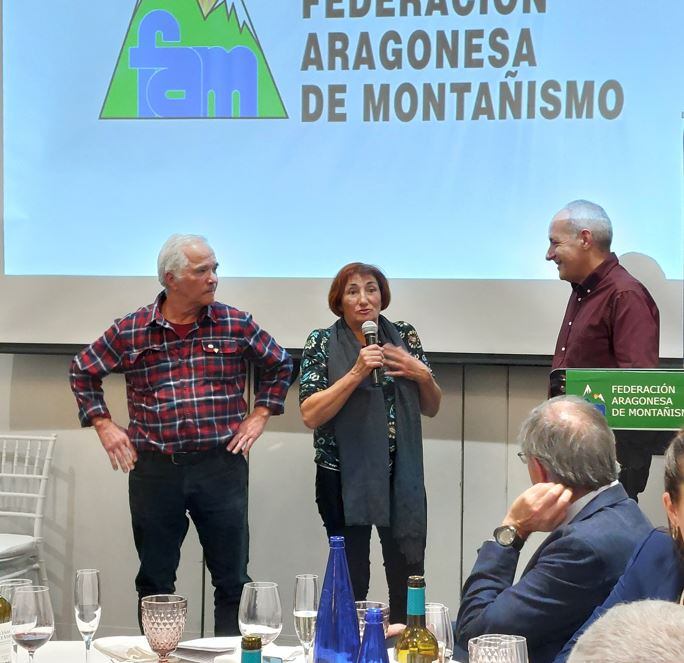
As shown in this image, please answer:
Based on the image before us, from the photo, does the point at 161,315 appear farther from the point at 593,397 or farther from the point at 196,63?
the point at 593,397

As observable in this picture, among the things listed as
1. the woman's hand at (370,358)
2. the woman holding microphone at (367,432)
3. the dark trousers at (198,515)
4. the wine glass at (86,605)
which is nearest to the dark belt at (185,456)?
the dark trousers at (198,515)

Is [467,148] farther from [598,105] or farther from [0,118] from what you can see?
[0,118]

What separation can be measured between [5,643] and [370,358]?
6.06 ft

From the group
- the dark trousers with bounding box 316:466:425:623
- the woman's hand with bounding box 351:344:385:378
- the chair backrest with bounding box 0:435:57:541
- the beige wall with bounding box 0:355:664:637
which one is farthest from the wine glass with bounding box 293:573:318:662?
the chair backrest with bounding box 0:435:57:541

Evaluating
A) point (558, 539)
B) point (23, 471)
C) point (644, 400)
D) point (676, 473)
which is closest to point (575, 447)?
point (558, 539)

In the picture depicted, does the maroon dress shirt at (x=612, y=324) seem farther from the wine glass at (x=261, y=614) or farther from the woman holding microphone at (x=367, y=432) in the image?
the wine glass at (x=261, y=614)

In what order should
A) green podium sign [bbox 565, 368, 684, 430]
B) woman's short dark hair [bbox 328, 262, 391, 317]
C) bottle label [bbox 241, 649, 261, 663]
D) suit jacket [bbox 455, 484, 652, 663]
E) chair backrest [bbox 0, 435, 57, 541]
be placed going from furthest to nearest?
chair backrest [bbox 0, 435, 57, 541] → woman's short dark hair [bbox 328, 262, 391, 317] → green podium sign [bbox 565, 368, 684, 430] → suit jacket [bbox 455, 484, 652, 663] → bottle label [bbox 241, 649, 261, 663]

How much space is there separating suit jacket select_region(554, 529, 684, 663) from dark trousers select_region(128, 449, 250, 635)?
1.82 meters

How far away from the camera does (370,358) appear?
10.8ft

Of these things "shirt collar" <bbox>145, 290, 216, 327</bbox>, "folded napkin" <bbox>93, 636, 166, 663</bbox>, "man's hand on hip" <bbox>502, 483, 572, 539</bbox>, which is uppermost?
"shirt collar" <bbox>145, 290, 216, 327</bbox>

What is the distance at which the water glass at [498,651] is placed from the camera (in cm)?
147

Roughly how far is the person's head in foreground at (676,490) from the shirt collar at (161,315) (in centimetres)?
205

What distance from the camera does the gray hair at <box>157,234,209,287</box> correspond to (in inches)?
138

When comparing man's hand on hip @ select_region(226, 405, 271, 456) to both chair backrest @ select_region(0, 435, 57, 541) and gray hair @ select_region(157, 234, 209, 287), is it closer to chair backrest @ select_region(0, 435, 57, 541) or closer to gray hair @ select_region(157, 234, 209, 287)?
gray hair @ select_region(157, 234, 209, 287)
